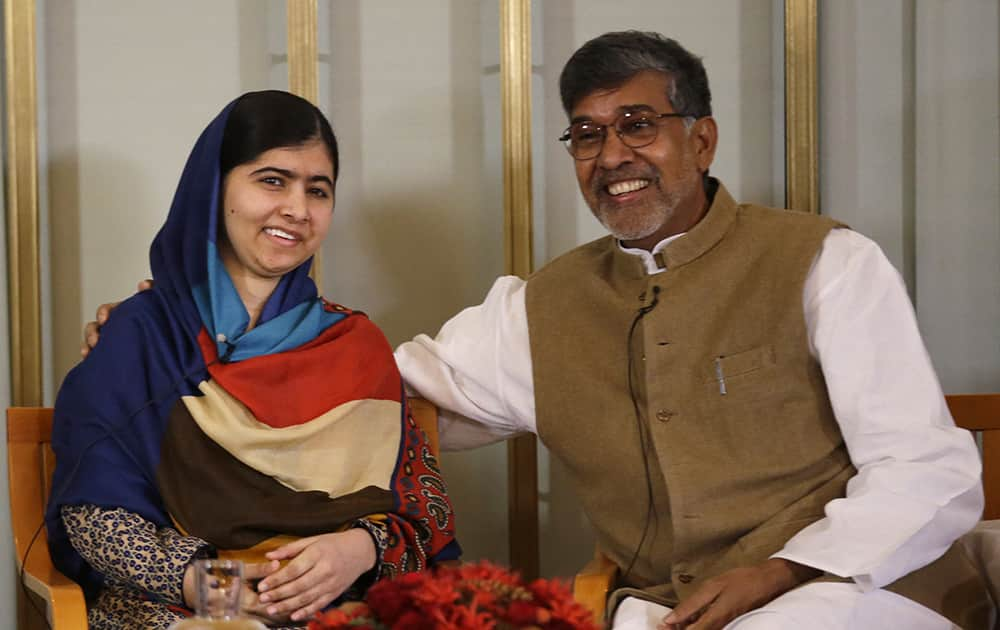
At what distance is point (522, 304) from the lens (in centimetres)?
263

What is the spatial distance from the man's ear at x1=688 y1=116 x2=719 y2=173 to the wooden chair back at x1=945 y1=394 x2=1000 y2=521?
829 millimetres

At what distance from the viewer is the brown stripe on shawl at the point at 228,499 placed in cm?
221

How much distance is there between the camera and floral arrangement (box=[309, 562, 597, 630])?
1.22 m

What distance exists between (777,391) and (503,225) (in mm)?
1141

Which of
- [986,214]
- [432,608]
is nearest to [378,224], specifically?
[986,214]

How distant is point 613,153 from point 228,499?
108cm

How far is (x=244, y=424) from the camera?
7.50 ft

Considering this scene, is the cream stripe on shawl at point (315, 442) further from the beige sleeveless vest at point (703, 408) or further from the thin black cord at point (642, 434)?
the thin black cord at point (642, 434)

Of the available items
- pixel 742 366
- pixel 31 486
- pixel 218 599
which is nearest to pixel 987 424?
pixel 742 366

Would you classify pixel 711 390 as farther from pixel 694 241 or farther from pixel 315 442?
pixel 315 442

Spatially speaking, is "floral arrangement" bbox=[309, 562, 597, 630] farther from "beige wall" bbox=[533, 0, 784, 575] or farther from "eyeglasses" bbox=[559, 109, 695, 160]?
"beige wall" bbox=[533, 0, 784, 575]

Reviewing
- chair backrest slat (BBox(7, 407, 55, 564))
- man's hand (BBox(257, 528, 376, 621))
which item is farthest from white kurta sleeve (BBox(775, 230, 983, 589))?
chair backrest slat (BBox(7, 407, 55, 564))

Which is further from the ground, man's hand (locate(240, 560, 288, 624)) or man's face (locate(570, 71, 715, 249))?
man's face (locate(570, 71, 715, 249))

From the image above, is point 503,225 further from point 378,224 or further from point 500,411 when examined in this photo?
point 500,411
